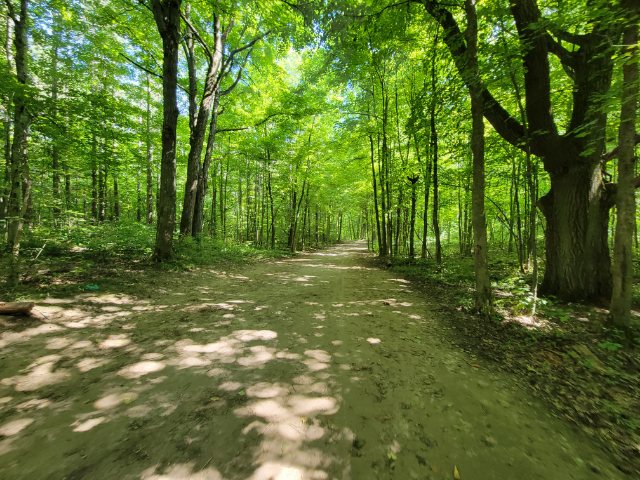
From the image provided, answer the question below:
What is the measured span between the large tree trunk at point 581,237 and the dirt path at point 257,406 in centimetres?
385

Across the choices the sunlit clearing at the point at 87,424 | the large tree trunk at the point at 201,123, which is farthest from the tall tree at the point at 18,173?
the large tree trunk at the point at 201,123

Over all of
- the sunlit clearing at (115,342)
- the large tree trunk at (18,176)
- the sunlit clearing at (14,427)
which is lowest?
the sunlit clearing at (14,427)

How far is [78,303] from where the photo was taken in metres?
5.12

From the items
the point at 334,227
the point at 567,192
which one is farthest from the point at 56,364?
the point at 334,227

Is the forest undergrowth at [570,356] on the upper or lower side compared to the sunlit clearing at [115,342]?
lower

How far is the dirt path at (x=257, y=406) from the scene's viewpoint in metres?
2.13

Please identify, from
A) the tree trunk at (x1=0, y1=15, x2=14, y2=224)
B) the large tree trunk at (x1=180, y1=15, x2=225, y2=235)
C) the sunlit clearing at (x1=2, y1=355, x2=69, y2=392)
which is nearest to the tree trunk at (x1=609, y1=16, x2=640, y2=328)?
the sunlit clearing at (x1=2, y1=355, x2=69, y2=392)

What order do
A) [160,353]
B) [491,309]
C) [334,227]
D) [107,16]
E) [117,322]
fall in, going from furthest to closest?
[334,227] < [107,16] < [491,309] < [117,322] < [160,353]

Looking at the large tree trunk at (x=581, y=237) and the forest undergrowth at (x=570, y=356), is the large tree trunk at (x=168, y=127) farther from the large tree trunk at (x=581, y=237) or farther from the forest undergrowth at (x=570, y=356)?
the large tree trunk at (x=581, y=237)

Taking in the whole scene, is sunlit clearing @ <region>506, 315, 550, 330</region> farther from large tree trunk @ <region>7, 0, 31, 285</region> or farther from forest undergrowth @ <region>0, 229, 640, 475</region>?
large tree trunk @ <region>7, 0, 31, 285</region>

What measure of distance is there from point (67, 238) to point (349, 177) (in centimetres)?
1746

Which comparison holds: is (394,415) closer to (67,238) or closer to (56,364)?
(56,364)

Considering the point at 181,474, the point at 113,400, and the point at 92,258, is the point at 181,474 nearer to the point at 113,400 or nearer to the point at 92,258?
the point at 113,400

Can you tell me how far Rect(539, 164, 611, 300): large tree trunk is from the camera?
19.3 feet
